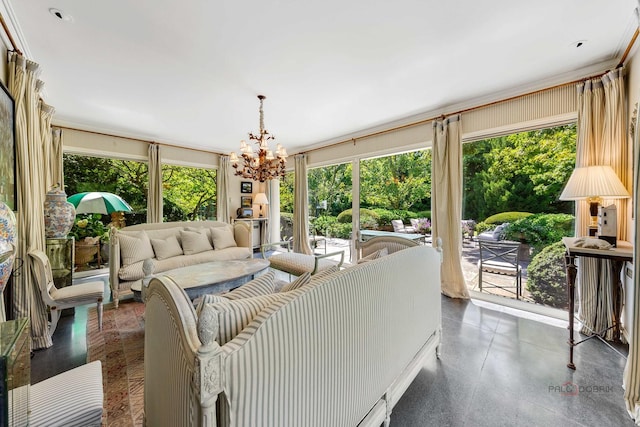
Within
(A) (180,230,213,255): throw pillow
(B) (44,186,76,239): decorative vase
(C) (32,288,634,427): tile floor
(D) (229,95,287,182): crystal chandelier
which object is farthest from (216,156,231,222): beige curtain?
(C) (32,288,634,427): tile floor

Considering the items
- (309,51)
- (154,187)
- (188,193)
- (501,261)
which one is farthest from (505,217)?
(188,193)

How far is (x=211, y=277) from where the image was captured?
101 inches

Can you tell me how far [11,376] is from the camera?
0.67 meters

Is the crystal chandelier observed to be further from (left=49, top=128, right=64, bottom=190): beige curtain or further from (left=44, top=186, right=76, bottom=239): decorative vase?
(left=49, top=128, right=64, bottom=190): beige curtain

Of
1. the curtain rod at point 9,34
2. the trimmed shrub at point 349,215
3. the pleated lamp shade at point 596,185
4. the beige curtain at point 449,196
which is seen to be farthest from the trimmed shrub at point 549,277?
the curtain rod at point 9,34

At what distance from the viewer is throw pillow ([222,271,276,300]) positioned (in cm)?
108

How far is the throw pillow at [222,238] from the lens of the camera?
418 cm

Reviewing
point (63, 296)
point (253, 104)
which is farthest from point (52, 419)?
point (253, 104)

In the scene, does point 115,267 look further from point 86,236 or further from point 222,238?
point 86,236

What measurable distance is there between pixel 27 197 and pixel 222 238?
2.40 metres

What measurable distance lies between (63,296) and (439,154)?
14.4 ft

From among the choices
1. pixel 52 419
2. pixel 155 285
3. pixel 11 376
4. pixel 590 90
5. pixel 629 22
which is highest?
pixel 629 22

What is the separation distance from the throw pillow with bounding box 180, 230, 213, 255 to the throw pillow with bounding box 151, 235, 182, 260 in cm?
10

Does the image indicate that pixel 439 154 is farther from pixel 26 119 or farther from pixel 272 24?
pixel 26 119
